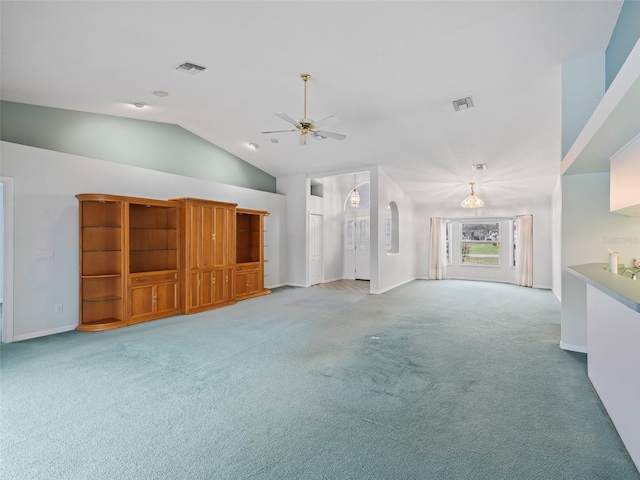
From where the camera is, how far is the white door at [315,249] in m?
9.14

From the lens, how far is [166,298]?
565 cm

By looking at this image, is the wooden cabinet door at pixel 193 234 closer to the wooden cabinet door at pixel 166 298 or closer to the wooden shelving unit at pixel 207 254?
the wooden shelving unit at pixel 207 254

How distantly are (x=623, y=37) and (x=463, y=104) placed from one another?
1.74 m

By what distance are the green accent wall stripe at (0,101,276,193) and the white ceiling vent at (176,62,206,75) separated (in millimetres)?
2111

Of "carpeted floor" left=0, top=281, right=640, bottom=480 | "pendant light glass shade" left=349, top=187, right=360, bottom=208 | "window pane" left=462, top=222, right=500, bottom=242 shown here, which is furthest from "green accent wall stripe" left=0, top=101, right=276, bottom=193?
"window pane" left=462, top=222, right=500, bottom=242

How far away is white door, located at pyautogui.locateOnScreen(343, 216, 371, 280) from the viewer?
10.3 m

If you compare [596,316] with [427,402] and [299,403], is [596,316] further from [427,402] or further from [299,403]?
[299,403]

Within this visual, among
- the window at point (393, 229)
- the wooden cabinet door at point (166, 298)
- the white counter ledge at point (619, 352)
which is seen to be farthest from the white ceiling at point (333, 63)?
the wooden cabinet door at point (166, 298)

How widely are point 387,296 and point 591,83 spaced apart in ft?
16.3

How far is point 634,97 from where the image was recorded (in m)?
1.83

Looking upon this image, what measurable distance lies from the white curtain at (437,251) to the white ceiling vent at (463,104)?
6.04 metres

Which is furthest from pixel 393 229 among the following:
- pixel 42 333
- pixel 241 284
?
pixel 42 333

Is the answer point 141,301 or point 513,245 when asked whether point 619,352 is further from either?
point 513,245

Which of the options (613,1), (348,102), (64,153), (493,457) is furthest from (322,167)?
(493,457)
